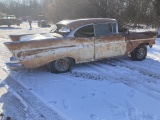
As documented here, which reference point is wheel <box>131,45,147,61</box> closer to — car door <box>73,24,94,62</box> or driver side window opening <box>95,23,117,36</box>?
driver side window opening <box>95,23,117,36</box>

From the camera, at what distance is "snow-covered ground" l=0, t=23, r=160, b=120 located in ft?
15.4

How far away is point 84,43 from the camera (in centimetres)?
752

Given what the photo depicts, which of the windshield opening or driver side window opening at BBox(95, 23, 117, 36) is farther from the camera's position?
driver side window opening at BBox(95, 23, 117, 36)

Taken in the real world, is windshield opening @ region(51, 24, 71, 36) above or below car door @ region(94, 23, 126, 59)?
above

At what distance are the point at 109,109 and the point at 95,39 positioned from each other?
3318mm

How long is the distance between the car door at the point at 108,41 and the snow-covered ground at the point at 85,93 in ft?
1.54

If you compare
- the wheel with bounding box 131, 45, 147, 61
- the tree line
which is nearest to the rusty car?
the wheel with bounding box 131, 45, 147, 61

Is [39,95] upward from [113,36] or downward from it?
downward

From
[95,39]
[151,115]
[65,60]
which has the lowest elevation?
[151,115]

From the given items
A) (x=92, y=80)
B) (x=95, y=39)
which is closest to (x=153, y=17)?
(x=95, y=39)

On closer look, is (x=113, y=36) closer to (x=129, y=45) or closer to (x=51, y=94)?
(x=129, y=45)

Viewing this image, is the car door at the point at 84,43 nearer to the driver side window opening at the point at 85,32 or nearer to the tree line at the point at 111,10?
the driver side window opening at the point at 85,32

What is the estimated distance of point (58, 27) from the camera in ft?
27.0

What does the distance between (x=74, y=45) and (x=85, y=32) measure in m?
0.65
